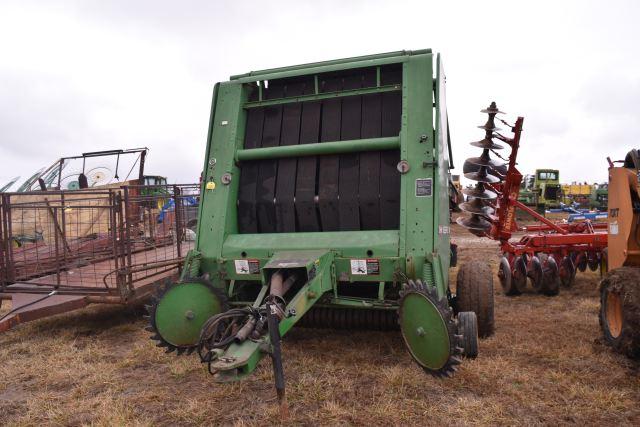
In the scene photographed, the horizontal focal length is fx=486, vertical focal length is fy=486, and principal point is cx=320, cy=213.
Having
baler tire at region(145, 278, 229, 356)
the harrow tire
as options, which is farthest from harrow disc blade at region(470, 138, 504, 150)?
baler tire at region(145, 278, 229, 356)

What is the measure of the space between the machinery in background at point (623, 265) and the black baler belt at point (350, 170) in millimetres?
2302

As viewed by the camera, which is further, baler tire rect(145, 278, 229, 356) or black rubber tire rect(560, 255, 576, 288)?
black rubber tire rect(560, 255, 576, 288)

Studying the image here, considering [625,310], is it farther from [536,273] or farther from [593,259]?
[593,259]

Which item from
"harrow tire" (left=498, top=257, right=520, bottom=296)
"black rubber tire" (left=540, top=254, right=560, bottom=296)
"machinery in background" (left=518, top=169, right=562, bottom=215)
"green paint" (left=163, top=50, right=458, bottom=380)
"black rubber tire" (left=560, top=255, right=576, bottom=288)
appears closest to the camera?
"green paint" (left=163, top=50, right=458, bottom=380)

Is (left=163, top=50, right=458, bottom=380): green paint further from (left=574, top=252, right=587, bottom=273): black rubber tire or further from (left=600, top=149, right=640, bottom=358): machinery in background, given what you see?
(left=574, top=252, right=587, bottom=273): black rubber tire

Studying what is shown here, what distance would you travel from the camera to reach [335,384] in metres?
3.56

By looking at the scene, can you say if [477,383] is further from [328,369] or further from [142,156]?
[142,156]

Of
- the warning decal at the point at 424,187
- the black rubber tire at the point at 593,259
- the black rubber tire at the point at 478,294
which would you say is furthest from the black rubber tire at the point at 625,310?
the black rubber tire at the point at 593,259

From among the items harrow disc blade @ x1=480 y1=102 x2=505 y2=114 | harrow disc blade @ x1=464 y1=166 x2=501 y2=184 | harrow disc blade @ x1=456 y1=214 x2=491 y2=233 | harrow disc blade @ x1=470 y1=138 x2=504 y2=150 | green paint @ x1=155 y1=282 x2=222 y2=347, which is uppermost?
harrow disc blade @ x1=480 y1=102 x2=505 y2=114

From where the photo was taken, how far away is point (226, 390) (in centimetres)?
349

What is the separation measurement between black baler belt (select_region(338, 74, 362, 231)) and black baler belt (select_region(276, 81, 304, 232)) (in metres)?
0.45

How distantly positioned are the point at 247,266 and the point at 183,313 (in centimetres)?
67

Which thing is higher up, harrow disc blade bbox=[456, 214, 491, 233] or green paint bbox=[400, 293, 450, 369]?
harrow disc blade bbox=[456, 214, 491, 233]

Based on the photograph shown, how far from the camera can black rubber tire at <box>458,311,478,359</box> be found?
3412 millimetres
